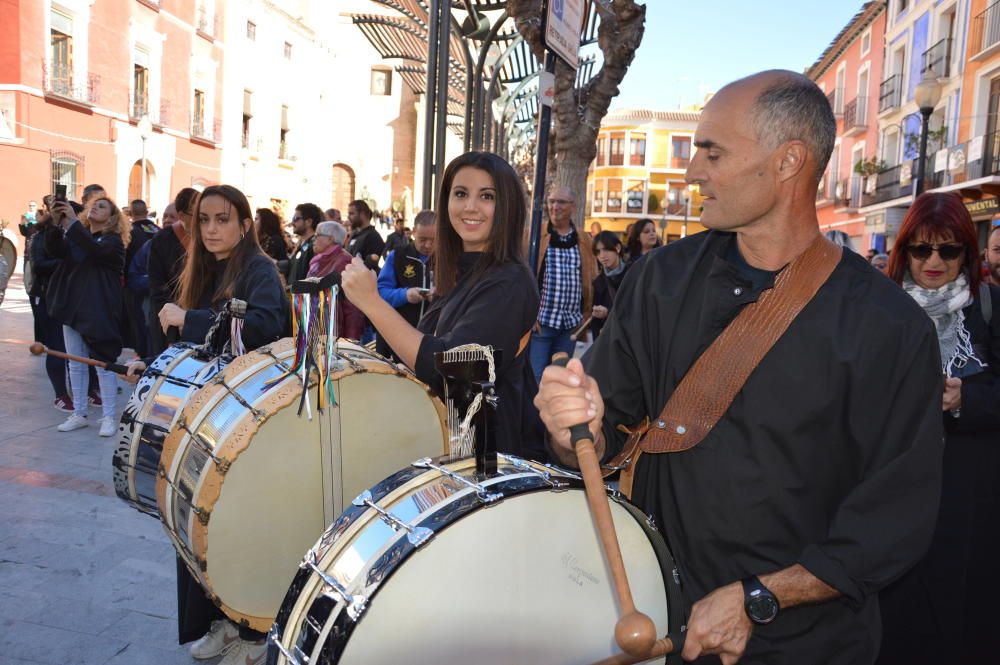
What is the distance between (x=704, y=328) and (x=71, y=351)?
19.6ft

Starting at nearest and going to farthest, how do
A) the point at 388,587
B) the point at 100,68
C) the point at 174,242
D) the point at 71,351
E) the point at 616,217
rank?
the point at 388,587, the point at 174,242, the point at 71,351, the point at 100,68, the point at 616,217

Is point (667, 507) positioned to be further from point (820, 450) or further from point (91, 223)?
point (91, 223)

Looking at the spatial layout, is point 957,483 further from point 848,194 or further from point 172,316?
point 848,194

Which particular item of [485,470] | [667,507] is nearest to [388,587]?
[485,470]

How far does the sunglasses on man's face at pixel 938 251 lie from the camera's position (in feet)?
9.64

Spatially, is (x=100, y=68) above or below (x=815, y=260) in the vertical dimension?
above

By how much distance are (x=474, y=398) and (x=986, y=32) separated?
2646 cm

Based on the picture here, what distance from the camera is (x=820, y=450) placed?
164cm

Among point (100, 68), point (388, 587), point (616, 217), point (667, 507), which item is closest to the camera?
point (388, 587)

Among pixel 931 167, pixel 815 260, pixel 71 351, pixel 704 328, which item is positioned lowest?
pixel 71 351

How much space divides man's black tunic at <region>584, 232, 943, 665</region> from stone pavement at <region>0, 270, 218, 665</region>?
2.33 metres

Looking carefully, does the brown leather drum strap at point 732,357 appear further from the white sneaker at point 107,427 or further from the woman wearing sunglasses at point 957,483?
the white sneaker at point 107,427

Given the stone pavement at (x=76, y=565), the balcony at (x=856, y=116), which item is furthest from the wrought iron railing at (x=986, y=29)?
the stone pavement at (x=76, y=565)

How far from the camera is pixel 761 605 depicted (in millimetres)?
1558
